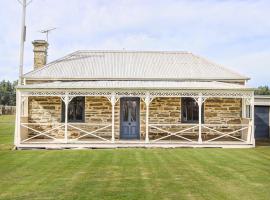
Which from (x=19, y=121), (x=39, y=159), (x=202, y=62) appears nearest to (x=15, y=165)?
(x=39, y=159)

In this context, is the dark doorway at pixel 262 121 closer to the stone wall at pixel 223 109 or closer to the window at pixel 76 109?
the stone wall at pixel 223 109

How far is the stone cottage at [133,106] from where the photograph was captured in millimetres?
18062

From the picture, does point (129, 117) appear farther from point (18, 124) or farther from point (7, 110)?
point (7, 110)

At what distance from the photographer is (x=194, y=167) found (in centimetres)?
1237

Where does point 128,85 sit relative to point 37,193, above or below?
above

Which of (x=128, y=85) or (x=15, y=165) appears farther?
(x=128, y=85)

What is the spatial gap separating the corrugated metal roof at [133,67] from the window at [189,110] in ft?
4.23

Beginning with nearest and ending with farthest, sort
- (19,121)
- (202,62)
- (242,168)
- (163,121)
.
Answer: (242,168) → (19,121) → (163,121) → (202,62)

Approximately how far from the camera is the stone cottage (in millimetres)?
18062

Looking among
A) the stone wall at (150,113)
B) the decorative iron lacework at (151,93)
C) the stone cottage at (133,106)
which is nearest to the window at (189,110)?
the stone cottage at (133,106)

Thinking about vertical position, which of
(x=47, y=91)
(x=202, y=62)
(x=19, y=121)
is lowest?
(x=19, y=121)

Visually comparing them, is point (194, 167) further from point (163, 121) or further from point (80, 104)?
point (80, 104)

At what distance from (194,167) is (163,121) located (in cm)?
780

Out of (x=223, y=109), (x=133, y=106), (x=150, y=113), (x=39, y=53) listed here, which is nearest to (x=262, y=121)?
(x=223, y=109)
